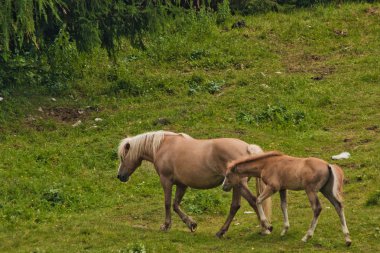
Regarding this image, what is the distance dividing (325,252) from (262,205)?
1.42m

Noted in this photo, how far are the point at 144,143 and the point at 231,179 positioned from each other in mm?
1836

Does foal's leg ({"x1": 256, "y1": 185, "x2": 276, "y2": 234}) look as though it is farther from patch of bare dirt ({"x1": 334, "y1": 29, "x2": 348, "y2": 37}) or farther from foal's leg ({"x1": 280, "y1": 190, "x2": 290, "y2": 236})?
patch of bare dirt ({"x1": 334, "y1": 29, "x2": 348, "y2": 37})

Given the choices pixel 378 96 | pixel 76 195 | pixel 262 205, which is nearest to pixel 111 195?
pixel 76 195

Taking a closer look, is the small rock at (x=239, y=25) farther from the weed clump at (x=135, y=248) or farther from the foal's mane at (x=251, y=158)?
the weed clump at (x=135, y=248)

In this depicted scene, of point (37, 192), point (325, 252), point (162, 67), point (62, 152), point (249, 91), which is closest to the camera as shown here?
point (325, 252)

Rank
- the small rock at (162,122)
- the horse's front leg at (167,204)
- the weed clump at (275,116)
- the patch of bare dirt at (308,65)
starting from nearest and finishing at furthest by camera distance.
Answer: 1. the horse's front leg at (167,204)
2. the weed clump at (275,116)
3. the small rock at (162,122)
4. the patch of bare dirt at (308,65)

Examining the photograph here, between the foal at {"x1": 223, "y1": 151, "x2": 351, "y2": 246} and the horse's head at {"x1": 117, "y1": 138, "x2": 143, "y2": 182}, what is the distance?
1.94 meters

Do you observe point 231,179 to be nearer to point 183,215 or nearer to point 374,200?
point 183,215

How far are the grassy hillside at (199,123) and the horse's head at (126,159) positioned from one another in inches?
15.0

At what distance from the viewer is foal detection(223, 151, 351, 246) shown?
1062 centimetres

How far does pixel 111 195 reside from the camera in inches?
561

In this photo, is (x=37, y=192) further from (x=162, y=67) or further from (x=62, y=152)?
(x=162, y=67)

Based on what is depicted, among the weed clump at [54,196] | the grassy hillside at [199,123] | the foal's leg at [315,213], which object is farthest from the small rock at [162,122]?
the foal's leg at [315,213]

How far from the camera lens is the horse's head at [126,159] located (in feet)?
41.4
